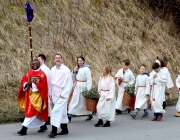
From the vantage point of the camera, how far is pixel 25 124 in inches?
400

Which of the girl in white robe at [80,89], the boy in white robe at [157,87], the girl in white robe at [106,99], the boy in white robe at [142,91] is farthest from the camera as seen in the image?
the boy in white robe at [142,91]

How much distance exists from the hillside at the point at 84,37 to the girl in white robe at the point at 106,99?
2.53m

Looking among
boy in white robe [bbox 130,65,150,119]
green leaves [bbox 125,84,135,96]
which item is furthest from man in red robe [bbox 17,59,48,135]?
green leaves [bbox 125,84,135,96]

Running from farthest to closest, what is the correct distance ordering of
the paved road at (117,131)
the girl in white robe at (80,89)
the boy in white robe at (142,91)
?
1. the boy in white robe at (142,91)
2. the girl in white robe at (80,89)
3. the paved road at (117,131)

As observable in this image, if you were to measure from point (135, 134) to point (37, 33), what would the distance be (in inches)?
308

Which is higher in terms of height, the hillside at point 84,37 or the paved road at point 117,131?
the hillside at point 84,37

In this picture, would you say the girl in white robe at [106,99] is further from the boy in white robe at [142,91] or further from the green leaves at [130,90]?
the green leaves at [130,90]

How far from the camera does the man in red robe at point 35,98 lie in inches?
405

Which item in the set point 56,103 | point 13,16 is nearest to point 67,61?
point 13,16

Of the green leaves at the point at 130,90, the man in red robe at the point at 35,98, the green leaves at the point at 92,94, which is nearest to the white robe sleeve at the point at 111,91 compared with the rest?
the green leaves at the point at 92,94

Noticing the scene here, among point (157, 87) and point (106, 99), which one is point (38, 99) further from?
point (157, 87)

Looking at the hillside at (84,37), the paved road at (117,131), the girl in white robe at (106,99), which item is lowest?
the paved road at (117,131)

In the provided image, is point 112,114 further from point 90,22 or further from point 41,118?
point 90,22

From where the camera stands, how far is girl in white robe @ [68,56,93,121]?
12.8 meters
